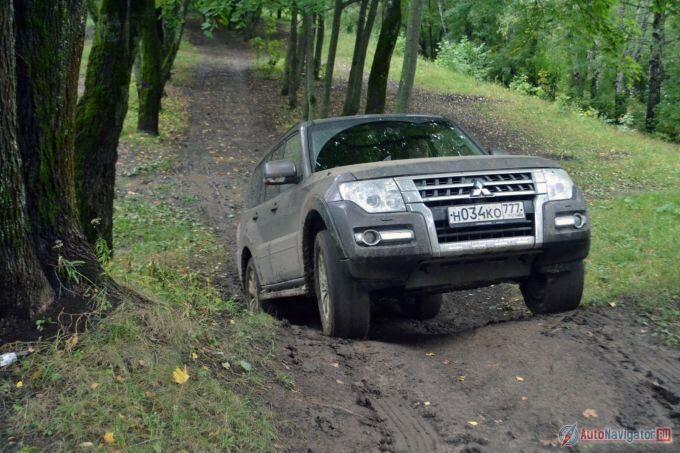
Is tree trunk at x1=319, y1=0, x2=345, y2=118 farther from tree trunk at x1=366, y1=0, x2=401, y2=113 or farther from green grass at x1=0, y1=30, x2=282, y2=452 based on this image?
green grass at x1=0, y1=30, x2=282, y2=452

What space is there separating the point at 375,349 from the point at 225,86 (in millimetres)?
26589

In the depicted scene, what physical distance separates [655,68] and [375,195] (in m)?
36.4

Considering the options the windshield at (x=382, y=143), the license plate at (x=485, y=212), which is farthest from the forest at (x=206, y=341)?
the windshield at (x=382, y=143)

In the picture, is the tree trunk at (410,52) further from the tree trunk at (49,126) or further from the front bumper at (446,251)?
the tree trunk at (49,126)

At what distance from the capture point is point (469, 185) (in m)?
5.80

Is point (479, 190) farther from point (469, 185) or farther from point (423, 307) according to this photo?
point (423, 307)

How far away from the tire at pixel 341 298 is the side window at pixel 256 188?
2484 millimetres

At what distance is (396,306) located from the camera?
8484 millimetres

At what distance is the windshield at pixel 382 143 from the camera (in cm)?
700

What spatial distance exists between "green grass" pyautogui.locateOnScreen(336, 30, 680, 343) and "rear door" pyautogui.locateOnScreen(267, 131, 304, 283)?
8.71 feet

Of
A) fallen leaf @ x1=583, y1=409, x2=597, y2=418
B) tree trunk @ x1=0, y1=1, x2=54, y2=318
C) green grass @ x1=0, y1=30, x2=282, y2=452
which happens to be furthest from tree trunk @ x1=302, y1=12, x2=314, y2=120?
fallen leaf @ x1=583, y1=409, x2=597, y2=418

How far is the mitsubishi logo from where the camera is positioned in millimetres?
5781

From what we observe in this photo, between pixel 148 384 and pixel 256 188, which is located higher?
pixel 148 384

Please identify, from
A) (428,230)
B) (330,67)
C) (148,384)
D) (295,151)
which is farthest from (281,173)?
(330,67)
